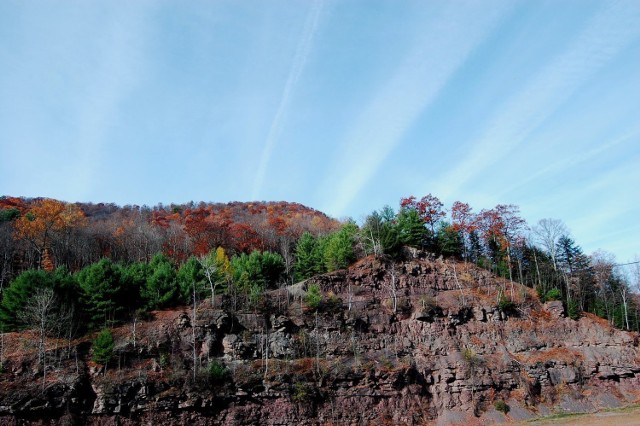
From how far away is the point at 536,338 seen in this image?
150 feet

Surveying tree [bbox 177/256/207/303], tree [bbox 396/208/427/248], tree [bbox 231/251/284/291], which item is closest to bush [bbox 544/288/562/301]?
tree [bbox 396/208/427/248]

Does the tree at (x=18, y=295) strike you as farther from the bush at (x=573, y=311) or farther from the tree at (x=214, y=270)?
the bush at (x=573, y=311)

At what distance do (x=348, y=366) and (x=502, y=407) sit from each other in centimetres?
1360

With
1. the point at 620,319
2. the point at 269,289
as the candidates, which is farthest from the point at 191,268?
the point at 620,319

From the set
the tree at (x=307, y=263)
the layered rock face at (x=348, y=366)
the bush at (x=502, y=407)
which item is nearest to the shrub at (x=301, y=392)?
the layered rock face at (x=348, y=366)

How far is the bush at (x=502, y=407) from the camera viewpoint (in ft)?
128

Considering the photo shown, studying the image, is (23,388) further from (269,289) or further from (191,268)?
(269,289)

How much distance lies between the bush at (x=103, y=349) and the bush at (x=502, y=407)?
33.3 m

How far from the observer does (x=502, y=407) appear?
3909cm

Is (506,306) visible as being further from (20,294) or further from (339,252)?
(20,294)

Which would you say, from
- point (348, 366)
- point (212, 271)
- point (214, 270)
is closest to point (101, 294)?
point (212, 271)

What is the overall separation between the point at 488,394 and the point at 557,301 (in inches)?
576

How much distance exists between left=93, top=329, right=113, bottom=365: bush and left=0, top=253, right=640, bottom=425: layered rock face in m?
0.77

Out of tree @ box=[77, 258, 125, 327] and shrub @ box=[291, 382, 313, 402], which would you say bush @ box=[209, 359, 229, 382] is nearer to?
shrub @ box=[291, 382, 313, 402]
